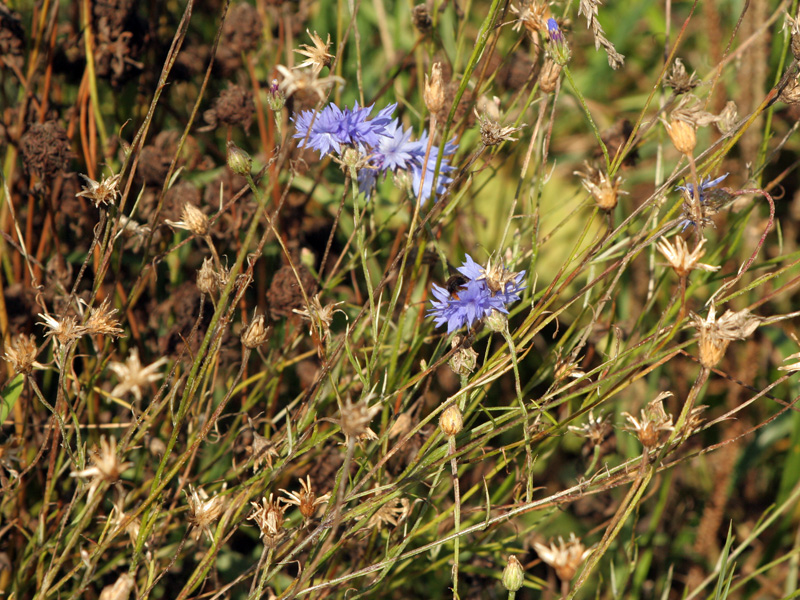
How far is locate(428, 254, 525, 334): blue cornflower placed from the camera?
65 cm

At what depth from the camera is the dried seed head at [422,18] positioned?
87 centimetres

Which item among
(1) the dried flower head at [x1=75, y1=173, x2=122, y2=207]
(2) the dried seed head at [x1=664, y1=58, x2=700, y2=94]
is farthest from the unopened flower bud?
(2) the dried seed head at [x1=664, y1=58, x2=700, y2=94]

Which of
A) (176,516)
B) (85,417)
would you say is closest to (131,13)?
(85,417)

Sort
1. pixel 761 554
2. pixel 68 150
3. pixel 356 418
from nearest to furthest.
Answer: pixel 356 418 < pixel 68 150 < pixel 761 554

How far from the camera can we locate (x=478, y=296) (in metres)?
0.67

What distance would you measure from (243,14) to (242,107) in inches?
7.8

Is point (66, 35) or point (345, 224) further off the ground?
point (66, 35)

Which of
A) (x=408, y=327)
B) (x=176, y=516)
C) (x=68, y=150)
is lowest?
(x=176, y=516)

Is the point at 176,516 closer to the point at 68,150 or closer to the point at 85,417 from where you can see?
the point at 85,417

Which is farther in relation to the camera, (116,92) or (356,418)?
(116,92)

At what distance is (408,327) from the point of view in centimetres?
99

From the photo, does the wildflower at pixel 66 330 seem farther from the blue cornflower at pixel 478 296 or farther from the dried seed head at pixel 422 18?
the dried seed head at pixel 422 18

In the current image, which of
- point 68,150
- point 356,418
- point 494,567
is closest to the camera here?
point 356,418

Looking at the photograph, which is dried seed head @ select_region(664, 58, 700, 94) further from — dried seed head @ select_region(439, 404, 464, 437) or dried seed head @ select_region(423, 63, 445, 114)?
dried seed head @ select_region(439, 404, 464, 437)
